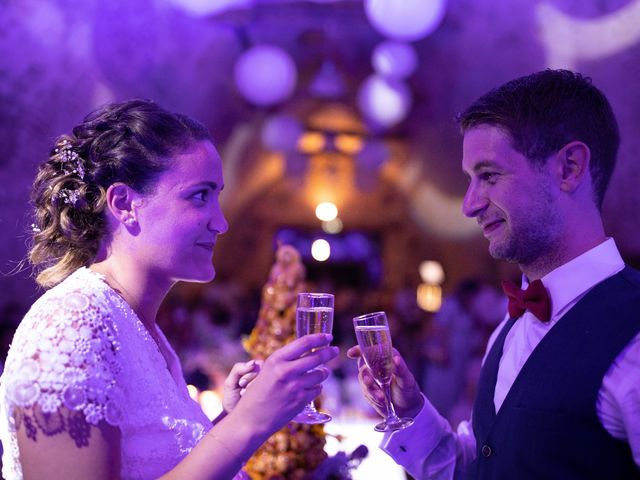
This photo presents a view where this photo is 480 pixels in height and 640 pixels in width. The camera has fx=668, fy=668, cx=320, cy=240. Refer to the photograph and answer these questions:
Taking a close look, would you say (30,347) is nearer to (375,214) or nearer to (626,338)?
(626,338)

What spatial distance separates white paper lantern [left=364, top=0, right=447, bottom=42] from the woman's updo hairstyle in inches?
144

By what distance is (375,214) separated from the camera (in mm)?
14875

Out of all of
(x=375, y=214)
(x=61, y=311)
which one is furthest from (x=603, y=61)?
(x=375, y=214)

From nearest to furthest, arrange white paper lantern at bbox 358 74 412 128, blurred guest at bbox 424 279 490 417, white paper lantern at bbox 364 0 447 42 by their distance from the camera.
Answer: white paper lantern at bbox 364 0 447 42
blurred guest at bbox 424 279 490 417
white paper lantern at bbox 358 74 412 128

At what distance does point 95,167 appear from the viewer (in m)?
1.65

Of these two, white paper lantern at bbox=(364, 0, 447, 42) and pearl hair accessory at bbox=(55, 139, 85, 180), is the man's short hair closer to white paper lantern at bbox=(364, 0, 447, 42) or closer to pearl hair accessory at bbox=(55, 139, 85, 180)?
pearl hair accessory at bbox=(55, 139, 85, 180)

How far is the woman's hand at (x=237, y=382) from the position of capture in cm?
180

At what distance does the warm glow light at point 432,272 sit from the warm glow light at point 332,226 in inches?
94.9

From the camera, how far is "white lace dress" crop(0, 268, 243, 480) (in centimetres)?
128

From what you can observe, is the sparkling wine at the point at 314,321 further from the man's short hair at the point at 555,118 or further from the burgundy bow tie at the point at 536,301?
the man's short hair at the point at 555,118

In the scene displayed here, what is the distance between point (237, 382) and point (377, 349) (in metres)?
0.41

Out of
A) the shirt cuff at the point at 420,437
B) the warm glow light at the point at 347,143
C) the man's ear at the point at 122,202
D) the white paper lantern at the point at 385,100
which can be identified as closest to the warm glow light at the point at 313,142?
the warm glow light at the point at 347,143

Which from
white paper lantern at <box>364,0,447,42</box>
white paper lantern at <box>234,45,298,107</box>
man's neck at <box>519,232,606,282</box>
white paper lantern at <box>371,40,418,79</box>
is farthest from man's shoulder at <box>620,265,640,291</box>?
white paper lantern at <box>371,40,418,79</box>

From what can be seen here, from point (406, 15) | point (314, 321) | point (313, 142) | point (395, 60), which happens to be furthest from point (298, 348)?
point (313, 142)
